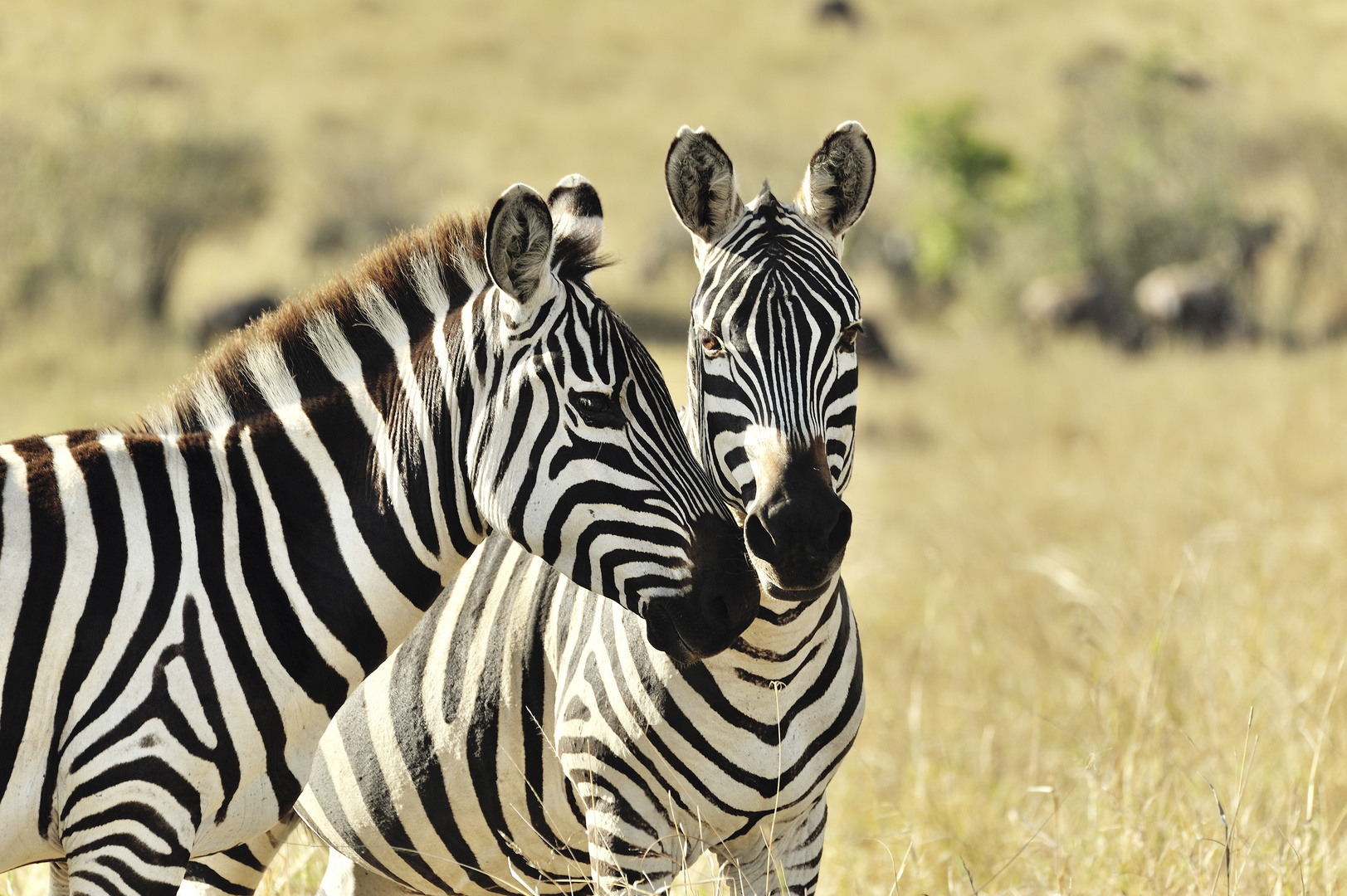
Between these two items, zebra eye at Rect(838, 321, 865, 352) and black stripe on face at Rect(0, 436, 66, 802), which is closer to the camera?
black stripe on face at Rect(0, 436, 66, 802)

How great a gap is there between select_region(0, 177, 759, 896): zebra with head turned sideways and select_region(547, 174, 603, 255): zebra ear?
1 centimetres

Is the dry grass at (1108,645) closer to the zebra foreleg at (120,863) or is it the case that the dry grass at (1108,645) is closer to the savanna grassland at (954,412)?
the savanna grassland at (954,412)

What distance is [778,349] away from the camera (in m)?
2.49

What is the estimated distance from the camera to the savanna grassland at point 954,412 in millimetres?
4312

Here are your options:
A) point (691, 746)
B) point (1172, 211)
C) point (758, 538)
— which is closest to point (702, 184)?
point (758, 538)

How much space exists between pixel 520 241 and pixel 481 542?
2.34 feet

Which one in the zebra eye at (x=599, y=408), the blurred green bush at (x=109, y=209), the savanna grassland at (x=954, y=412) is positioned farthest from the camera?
the blurred green bush at (x=109, y=209)

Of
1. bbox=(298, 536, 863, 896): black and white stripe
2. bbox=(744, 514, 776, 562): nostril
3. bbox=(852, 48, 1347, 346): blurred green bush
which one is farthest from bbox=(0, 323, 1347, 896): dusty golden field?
bbox=(852, 48, 1347, 346): blurred green bush

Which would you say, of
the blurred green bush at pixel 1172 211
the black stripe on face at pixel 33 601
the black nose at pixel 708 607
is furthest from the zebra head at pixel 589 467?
the blurred green bush at pixel 1172 211

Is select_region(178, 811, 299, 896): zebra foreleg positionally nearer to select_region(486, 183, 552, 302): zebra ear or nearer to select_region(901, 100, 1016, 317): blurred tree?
select_region(486, 183, 552, 302): zebra ear

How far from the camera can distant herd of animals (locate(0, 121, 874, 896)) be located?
2232 millimetres

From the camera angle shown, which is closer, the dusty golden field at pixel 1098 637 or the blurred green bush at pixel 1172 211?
the dusty golden field at pixel 1098 637

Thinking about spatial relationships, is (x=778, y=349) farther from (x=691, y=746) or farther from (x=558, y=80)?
(x=558, y=80)

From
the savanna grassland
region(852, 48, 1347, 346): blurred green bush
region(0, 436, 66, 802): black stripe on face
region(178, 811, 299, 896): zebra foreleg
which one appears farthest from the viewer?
region(852, 48, 1347, 346): blurred green bush
